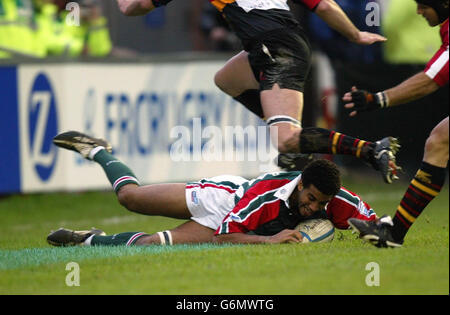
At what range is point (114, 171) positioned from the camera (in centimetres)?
851

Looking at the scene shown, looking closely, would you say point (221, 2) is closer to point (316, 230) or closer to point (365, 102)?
point (365, 102)

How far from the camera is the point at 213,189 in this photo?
7902mm

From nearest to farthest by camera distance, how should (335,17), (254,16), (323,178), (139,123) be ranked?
(323,178), (335,17), (254,16), (139,123)

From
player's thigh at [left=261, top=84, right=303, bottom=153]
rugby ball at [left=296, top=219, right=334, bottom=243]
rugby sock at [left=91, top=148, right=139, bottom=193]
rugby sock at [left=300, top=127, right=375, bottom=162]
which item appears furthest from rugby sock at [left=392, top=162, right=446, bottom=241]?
rugby sock at [left=91, top=148, right=139, bottom=193]

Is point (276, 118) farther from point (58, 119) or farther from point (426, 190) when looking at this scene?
point (58, 119)

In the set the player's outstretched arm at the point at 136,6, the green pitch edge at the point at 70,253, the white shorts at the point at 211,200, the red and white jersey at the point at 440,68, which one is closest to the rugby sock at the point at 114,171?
the white shorts at the point at 211,200

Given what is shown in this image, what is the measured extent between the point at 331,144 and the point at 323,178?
271mm

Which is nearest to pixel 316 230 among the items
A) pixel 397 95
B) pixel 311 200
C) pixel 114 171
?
pixel 311 200

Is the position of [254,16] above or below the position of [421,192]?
above

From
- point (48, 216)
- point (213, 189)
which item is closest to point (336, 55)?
point (48, 216)

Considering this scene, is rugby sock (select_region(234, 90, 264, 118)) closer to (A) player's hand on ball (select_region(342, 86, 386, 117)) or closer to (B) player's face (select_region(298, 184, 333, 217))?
(B) player's face (select_region(298, 184, 333, 217))

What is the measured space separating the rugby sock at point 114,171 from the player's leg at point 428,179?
99.9 inches

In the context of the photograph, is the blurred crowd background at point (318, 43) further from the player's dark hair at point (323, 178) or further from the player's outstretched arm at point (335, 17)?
the player's dark hair at point (323, 178)

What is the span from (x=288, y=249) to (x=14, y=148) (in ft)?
20.6
